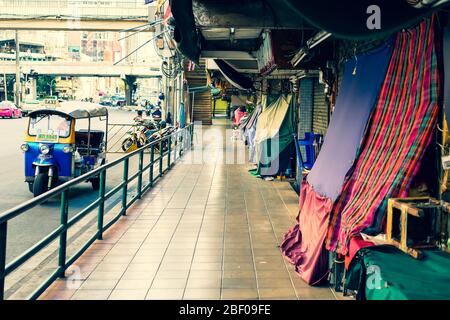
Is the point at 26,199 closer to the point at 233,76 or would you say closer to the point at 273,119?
the point at 273,119

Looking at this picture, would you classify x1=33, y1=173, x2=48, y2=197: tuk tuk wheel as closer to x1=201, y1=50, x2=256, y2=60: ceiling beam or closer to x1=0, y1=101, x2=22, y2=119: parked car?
x1=201, y1=50, x2=256, y2=60: ceiling beam

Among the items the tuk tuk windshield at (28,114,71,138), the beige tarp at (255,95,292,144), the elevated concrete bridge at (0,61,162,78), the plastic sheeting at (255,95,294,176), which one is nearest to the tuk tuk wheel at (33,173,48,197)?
the tuk tuk windshield at (28,114,71,138)

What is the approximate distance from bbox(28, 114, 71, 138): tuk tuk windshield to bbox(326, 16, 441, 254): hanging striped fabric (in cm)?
819

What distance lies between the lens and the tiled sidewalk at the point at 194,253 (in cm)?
550

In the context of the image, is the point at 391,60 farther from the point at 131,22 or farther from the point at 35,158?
the point at 131,22

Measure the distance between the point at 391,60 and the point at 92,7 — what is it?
34.2m

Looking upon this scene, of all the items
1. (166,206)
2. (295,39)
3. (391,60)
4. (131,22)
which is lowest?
(166,206)


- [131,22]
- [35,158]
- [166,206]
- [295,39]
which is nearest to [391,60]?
[295,39]

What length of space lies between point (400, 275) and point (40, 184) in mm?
8751

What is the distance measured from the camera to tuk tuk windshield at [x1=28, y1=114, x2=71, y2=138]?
39.3 feet

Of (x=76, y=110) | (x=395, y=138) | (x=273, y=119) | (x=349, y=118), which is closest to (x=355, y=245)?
(x=395, y=138)

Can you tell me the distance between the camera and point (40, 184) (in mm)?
11023

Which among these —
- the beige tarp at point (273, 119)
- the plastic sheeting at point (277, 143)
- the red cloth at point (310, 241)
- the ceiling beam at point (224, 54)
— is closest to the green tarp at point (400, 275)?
the red cloth at point (310, 241)
